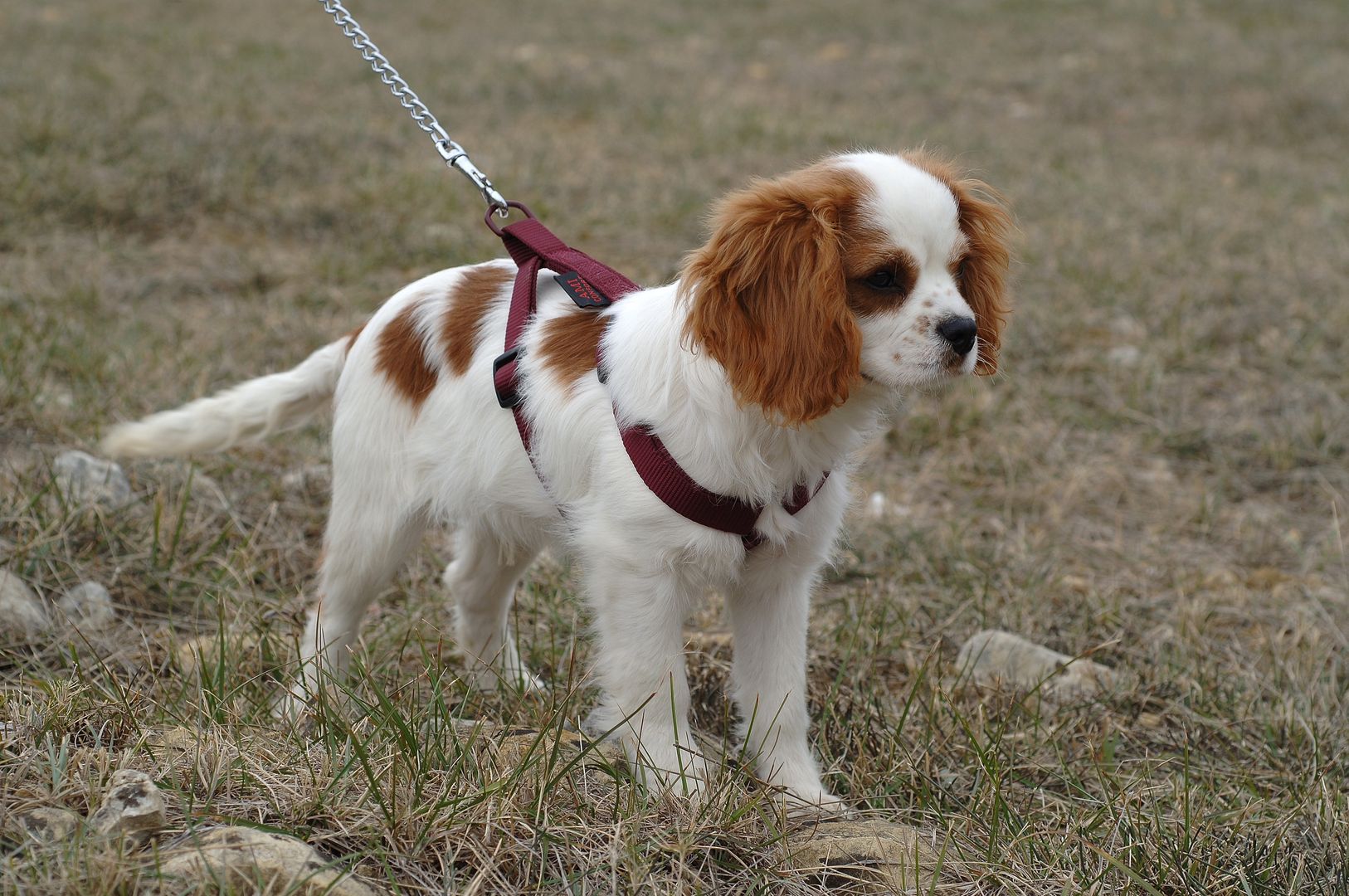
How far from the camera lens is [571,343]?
2520mm

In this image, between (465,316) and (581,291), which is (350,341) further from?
(581,291)

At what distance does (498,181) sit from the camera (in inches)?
299

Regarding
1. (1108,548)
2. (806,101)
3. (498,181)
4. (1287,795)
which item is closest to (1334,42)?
(806,101)

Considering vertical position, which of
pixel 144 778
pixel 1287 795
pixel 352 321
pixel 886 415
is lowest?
pixel 352 321

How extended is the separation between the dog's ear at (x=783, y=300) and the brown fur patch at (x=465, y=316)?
25.0 inches

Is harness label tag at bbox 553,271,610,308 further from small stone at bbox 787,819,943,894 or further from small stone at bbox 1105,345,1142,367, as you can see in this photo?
small stone at bbox 1105,345,1142,367

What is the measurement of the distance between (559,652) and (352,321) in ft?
9.48

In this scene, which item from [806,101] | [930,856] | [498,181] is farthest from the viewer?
[806,101]

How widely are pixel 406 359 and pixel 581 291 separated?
18.0 inches

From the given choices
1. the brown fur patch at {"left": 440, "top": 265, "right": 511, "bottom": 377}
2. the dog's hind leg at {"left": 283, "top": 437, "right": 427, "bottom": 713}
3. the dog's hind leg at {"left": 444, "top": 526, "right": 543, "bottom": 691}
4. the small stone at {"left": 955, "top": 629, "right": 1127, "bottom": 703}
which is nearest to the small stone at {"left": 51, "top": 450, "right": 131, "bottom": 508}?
the dog's hind leg at {"left": 283, "top": 437, "right": 427, "bottom": 713}

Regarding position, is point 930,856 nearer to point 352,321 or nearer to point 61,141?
point 352,321

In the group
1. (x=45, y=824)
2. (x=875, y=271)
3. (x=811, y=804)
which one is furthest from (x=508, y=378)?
(x=45, y=824)

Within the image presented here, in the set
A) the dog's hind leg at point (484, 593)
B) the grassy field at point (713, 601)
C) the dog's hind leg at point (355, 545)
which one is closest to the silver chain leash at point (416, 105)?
the dog's hind leg at point (355, 545)

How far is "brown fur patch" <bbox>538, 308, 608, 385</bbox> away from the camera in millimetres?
2471
